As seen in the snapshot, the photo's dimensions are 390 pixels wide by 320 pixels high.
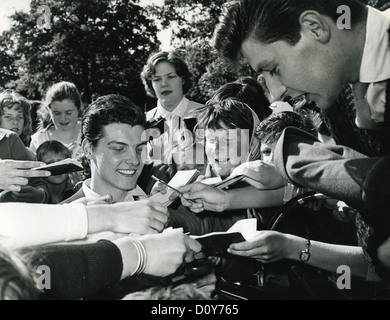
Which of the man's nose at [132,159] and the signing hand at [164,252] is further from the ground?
the man's nose at [132,159]

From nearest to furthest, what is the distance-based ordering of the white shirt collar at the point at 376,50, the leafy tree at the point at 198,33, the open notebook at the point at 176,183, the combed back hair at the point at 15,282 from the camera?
the combed back hair at the point at 15,282
the white shirt collar at the point at 376,50
the open notebook at the point at 176,183
the leafy tree at the point at 198,33

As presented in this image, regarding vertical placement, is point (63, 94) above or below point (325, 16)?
below

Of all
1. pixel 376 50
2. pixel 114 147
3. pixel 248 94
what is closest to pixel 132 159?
pixel 114 147

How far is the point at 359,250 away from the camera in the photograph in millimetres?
1363

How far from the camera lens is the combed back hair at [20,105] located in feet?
6.43

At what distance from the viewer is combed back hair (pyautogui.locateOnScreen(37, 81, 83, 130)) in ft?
6.11

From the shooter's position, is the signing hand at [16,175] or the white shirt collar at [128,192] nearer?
the signing hand at [16,175]

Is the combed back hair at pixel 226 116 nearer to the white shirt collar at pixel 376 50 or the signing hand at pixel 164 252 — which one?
the white shirt collar at pixel 376 50

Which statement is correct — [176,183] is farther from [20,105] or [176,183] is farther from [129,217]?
[20,105]

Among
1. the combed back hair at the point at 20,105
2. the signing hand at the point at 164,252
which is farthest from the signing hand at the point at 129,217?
the combed back hair at the point at 20,105

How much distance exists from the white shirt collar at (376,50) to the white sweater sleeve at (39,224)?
32.7 inches
